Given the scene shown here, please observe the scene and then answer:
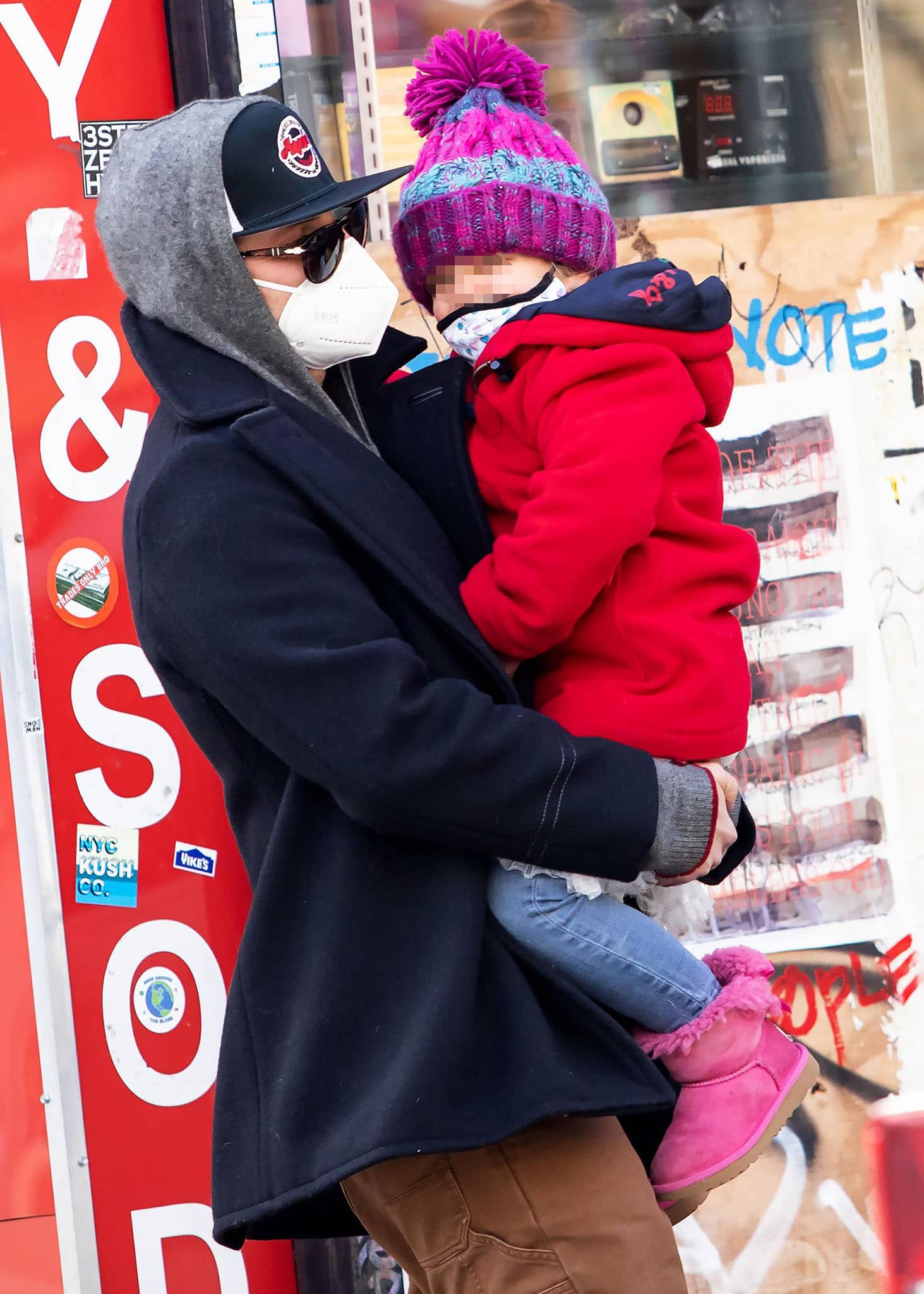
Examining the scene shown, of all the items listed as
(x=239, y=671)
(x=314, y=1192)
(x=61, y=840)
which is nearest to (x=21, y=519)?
(x=61, y=840)

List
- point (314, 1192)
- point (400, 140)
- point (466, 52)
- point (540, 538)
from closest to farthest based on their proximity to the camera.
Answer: point (314, 1192), point (540, 538), point (466, 52), point (400, 140)

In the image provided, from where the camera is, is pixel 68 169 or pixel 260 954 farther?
pixel 68 169

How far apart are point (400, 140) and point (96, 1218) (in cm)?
228

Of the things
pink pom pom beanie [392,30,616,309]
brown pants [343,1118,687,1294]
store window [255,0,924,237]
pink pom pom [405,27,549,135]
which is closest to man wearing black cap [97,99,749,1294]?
brown pants [343,1118,687,1294]

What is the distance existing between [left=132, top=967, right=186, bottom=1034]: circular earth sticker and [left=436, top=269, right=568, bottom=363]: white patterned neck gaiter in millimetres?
1429

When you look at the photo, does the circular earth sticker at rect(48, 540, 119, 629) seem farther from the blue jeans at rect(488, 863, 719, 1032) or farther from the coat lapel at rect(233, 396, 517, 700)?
the blue jeans at rect(488, 863, 719, 1032)

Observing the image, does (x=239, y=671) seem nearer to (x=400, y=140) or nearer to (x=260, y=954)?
(x=260, y=954)

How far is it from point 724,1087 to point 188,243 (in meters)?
1.22

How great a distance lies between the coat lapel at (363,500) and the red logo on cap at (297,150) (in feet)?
1.00

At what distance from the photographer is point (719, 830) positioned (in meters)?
1.67

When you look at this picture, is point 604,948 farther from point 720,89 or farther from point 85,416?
point 720,89

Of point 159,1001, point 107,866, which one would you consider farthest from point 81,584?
point 159,1001

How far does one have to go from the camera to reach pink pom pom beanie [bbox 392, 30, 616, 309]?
1.88 meters

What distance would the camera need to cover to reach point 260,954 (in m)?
1.62
